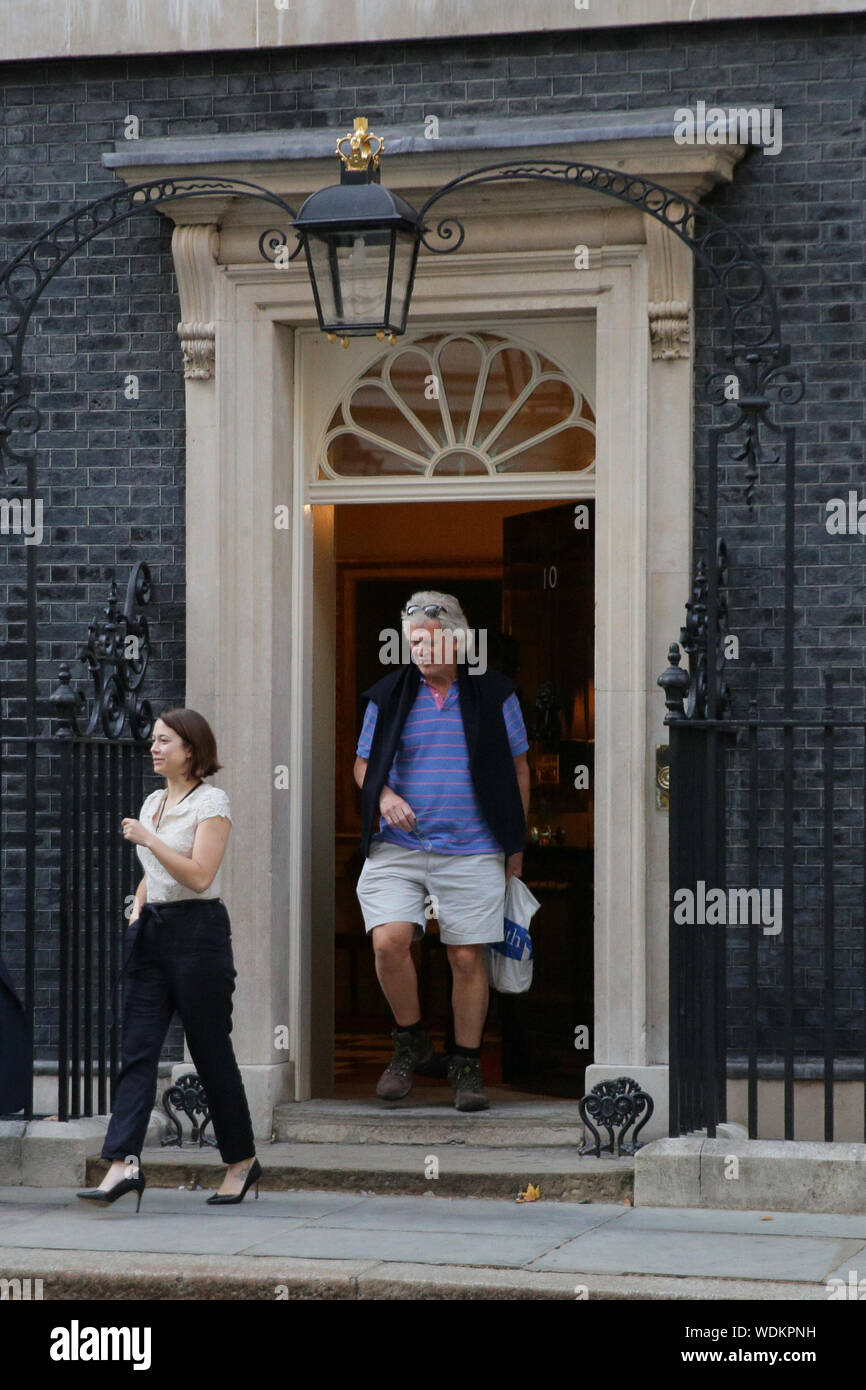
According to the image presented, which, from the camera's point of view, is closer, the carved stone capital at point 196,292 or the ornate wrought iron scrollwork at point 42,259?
the ornate wrought iron scrollwork at point 42,259

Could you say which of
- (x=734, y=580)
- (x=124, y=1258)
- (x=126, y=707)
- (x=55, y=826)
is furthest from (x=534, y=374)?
(x=124, y=1258)

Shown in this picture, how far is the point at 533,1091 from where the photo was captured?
9.43m

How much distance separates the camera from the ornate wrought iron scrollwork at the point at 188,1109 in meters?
8.59

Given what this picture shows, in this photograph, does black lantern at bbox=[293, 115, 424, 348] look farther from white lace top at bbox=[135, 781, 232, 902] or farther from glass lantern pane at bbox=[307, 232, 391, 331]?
white lace top at bbox=[135, 781, 232, 902]

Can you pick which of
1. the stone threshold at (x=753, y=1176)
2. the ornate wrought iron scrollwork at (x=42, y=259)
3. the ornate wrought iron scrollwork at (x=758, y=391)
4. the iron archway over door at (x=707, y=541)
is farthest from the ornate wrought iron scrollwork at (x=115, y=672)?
the stone threshold at (x=753, y=1176)

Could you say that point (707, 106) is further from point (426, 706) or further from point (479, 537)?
point (479, 537)

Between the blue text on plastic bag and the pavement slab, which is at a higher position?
the blue text on plastic bag

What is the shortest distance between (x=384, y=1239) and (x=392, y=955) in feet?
5.88

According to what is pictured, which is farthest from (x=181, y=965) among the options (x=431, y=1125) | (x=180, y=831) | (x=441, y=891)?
(x=431, y=1125)

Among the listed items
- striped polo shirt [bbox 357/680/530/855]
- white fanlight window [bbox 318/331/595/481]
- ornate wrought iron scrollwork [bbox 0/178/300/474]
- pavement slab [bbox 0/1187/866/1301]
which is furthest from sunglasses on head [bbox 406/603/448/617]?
pavement slab [bbox 0/1187/866/1301]

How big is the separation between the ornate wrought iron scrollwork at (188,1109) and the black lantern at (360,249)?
3137 millimetres

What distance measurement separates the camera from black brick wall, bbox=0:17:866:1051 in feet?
27.9

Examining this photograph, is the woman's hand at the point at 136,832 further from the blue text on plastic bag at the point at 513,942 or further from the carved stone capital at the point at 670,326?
the carved stone capital at the point at 670,326

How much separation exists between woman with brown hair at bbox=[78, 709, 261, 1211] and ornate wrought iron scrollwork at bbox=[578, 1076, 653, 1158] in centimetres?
158
